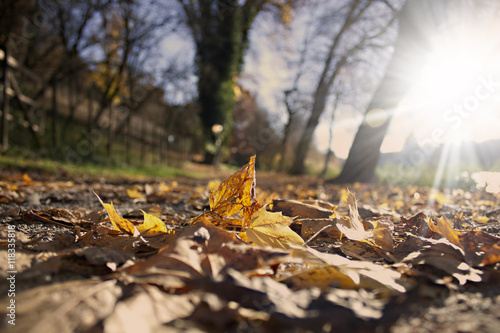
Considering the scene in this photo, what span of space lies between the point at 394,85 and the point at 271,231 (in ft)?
26.9

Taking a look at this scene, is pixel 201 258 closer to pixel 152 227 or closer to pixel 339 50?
pixel 152 227

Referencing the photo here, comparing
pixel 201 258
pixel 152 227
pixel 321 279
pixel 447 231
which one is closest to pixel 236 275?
pixel 201 258

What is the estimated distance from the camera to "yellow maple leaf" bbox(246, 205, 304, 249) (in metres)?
0.82

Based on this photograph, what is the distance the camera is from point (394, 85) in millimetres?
7719

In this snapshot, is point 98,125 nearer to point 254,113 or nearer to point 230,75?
point 230,75

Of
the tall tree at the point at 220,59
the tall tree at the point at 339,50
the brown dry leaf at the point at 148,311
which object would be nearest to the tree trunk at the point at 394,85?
the tall tree at the point at 339,50

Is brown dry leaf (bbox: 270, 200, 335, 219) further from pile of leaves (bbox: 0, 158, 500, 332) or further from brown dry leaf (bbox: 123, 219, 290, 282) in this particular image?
brown dry leaf (bbox: 123, 219, 290, 282)

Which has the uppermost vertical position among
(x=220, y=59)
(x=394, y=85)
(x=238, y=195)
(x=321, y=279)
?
(x=220, y=59)

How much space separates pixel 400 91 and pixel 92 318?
8669 millimetres

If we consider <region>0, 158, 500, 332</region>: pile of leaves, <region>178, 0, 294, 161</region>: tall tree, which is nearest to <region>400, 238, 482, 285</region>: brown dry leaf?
<region>0, 158, 500, 332</region>: pile of leaves

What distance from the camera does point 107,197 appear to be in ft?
7.34

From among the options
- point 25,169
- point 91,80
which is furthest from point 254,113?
point 25,169

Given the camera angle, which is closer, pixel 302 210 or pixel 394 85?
pixel 302 210

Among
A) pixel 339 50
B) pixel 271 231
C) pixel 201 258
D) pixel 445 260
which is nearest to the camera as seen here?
pixel 201 258
